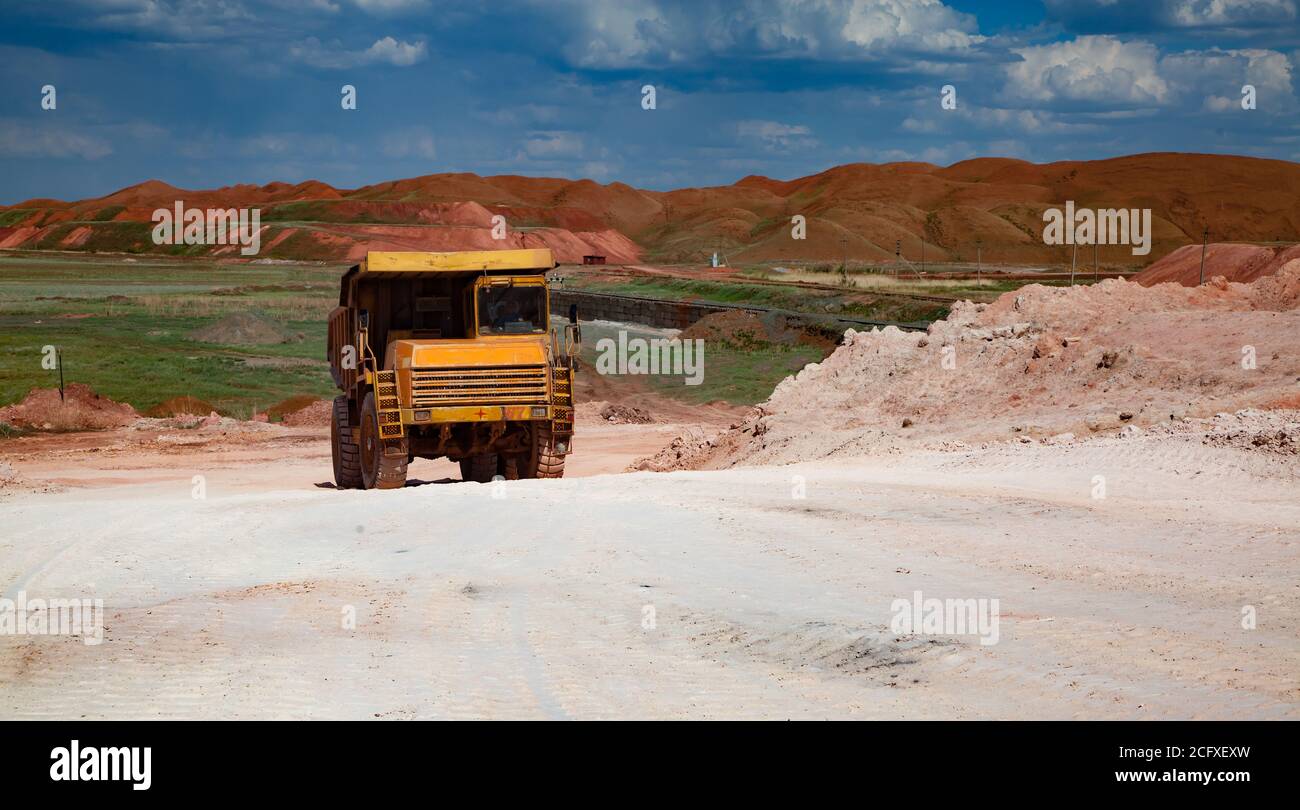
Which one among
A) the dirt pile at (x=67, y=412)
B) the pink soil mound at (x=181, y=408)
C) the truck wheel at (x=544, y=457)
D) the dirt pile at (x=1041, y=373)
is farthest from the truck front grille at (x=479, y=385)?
the pink soil mound at (x=181, y=408)

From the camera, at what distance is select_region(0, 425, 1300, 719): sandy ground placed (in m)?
8.97

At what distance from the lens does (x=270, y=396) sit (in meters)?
38.1

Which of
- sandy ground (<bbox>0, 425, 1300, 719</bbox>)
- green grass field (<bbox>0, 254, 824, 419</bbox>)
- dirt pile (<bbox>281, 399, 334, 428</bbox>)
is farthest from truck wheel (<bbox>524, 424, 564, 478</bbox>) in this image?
green grass field (<bbox>0, 254, 824, 419</bbox>)

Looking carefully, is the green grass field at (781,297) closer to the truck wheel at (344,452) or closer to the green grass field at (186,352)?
the green grass field at (186,352)

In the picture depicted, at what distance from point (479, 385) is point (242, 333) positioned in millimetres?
36273

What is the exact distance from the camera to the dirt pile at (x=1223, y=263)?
56.3 meters

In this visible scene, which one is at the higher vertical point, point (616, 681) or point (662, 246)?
point (662, 246)

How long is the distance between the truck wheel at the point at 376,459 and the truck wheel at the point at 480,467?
1827 mm

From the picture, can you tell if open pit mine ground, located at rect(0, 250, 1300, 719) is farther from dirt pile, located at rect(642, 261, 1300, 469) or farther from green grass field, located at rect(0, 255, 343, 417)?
green grass field, located at rect(0, 255, 343, 417)

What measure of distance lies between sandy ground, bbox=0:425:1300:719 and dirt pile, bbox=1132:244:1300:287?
37911 millimetres

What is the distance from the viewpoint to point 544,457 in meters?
19.7

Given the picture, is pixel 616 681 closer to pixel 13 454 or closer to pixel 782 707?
pixel 782 707
